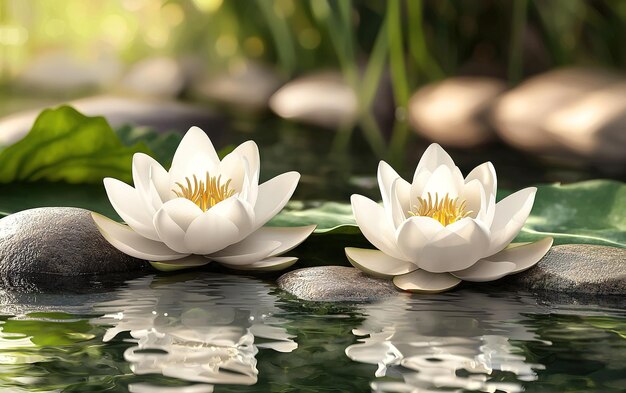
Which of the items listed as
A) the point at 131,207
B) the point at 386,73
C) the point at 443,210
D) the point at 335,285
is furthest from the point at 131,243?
the point at 386,73

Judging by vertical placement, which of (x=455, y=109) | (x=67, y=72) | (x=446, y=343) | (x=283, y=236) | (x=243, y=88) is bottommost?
(x=446, y=343)

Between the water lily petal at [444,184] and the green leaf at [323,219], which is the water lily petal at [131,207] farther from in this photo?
the water lily petal at [444,184]

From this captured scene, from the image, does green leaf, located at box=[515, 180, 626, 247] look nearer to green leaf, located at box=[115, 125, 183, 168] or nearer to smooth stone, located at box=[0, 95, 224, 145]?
green leaf, located at box=[115, 125, 183, 168]

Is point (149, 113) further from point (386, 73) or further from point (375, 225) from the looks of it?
point (375, 225)

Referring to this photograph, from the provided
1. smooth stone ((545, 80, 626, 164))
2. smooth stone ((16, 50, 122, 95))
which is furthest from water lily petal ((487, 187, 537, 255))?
smooth stone ((16, 50, 122, 95))

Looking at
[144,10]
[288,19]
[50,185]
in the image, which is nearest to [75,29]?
[144,10]

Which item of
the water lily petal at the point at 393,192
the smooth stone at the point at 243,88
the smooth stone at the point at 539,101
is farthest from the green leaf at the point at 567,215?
the smooth stone at the point at 243,88
